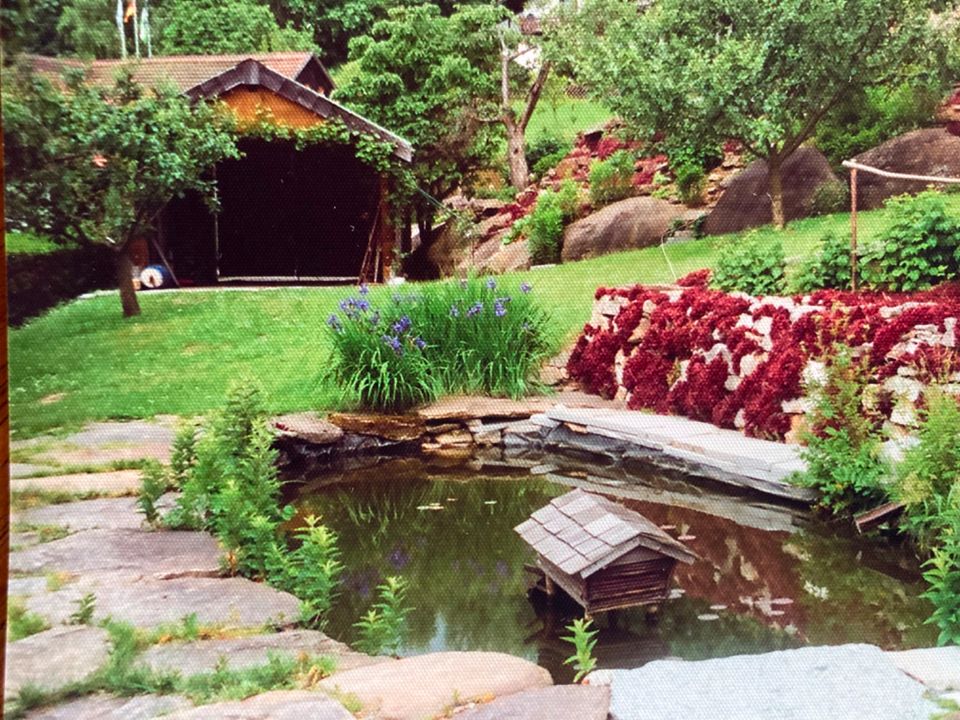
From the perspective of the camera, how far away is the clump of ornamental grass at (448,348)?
4.54m

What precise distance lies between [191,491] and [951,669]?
2.34 meters

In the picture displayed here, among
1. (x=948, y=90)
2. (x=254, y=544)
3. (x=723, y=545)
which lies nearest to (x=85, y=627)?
(x=254, y=544)

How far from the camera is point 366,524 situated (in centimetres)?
388

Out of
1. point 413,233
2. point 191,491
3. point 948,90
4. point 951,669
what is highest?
point 948,90

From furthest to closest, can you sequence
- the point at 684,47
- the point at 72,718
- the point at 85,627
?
the point at 684,47, the point at 85,627, the point at 72,718

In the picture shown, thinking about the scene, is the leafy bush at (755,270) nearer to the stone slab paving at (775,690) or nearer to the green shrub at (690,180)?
the green shrub at (690,180)

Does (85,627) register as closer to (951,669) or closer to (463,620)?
(463,620)

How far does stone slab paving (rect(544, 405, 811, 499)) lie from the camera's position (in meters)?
4.43

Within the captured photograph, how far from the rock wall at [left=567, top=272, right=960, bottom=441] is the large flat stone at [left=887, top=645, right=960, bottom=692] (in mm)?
1921

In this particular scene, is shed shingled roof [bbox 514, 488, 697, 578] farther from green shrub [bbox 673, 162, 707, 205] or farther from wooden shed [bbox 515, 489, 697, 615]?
green shrub [bbox 673, 162, 707, 205]

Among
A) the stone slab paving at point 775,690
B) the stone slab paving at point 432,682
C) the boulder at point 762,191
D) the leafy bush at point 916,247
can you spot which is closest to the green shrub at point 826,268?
the leafy bush at point 916,247

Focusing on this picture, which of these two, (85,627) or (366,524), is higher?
(85,627)

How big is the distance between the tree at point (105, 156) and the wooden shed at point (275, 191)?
0.07 meters

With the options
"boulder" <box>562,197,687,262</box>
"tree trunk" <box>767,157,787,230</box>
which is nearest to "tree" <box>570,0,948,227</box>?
"tree trunk" <box>767,157,787,230</box>
